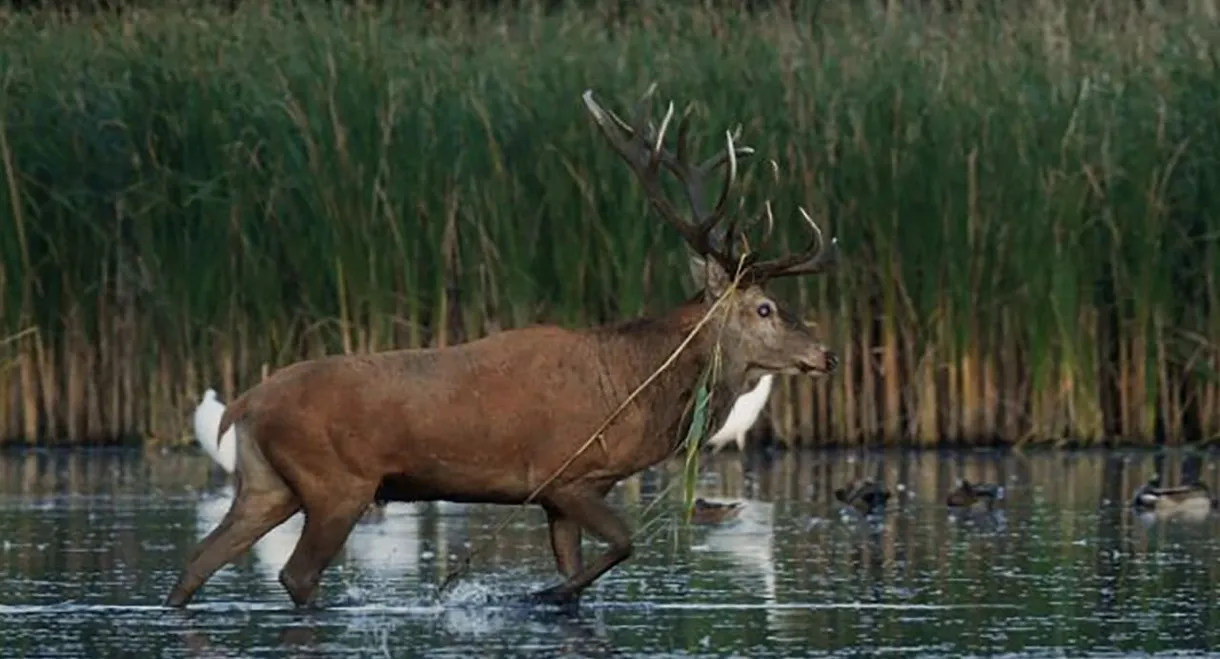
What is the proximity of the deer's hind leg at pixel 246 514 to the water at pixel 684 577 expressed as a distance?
0.55 feet

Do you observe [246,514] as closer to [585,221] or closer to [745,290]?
→ [745,290]

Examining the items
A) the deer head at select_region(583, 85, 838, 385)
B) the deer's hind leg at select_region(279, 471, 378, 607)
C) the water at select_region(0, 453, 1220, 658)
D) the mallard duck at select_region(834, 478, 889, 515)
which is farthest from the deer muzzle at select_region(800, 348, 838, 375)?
the mallard duck at select_region(834, 478, 889, 515)

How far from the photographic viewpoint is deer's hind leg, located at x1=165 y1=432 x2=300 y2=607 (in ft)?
37.1

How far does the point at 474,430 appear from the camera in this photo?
37.1ft

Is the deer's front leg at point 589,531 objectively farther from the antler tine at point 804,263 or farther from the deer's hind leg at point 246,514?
the antler tine at point 804,263

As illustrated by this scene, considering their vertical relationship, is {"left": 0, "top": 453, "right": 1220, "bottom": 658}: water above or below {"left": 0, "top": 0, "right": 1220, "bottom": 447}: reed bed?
below

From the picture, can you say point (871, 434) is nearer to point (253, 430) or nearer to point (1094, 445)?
point (1094, 445)

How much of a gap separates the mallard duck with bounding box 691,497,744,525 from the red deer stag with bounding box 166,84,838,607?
2.18 meters

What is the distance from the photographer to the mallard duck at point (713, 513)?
1404cm

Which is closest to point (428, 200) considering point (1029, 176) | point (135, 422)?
point (135, 422)

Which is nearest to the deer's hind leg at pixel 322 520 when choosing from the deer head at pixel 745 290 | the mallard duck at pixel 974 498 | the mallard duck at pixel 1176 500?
the deer head at pixel 745 290

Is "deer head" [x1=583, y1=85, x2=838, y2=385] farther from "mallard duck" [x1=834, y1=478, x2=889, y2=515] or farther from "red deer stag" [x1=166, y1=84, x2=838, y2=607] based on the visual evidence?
"mallard duck" [x1=834, y1=478, x2=889, y2=515]

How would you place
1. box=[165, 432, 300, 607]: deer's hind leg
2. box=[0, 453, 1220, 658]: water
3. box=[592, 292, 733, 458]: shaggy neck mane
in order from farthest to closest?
box=[592, 292, 733, 458]: shaggy neck mane, box=[165, 432, 300, 607]: deer's hind leg, box=[0, 453, 1220, 658]: water

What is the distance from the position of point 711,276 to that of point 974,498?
9.16 feet
